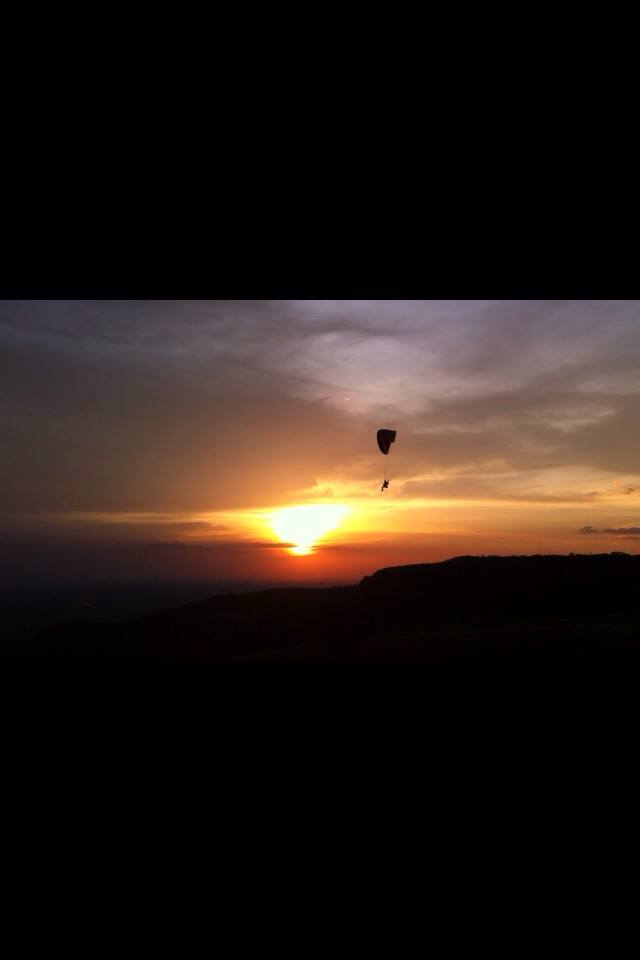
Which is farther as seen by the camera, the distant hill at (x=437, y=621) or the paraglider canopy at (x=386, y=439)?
the paraglider canopy at (x=386, y=439)

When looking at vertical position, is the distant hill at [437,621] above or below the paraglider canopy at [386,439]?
below
